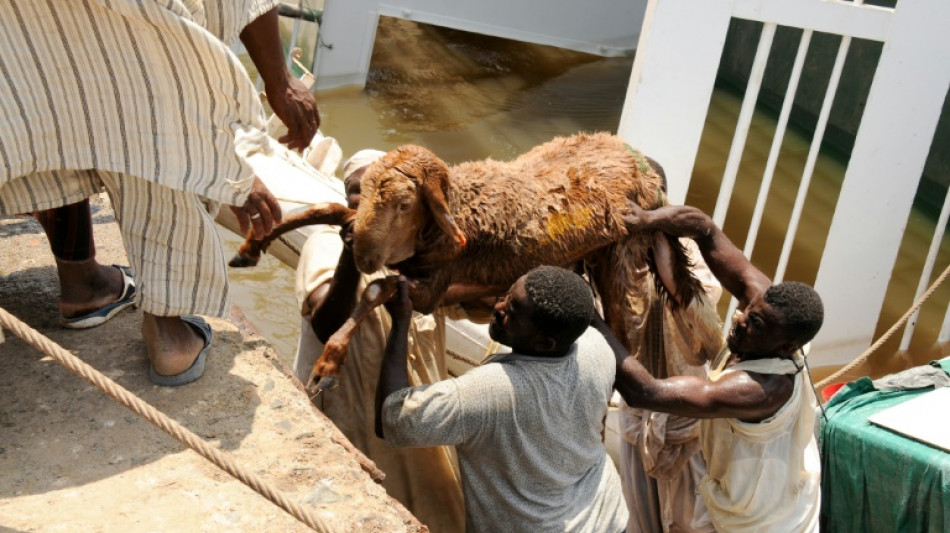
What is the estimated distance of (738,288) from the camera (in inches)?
143

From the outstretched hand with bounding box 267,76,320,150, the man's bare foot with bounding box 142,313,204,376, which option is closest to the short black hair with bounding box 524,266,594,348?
the man's bare foot with bounding box 142,313,204,376

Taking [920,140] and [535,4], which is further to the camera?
[535,4]

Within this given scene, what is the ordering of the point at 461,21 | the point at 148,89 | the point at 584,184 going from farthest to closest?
the point at 461,21 → the point at 584,184 → the point at 148,89

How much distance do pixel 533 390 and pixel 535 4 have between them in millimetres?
8720

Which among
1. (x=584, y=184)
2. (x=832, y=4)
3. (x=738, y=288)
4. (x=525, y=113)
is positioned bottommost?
(x=525, y=113)

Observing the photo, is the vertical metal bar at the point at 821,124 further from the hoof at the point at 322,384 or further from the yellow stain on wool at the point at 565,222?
the hoof at the point at 322,384

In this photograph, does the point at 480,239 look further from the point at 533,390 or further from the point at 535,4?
the point at 535,4

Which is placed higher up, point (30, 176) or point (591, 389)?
point (30, 176)

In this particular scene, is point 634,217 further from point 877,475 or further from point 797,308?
point 877,475

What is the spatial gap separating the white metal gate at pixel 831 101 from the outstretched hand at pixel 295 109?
2793mm

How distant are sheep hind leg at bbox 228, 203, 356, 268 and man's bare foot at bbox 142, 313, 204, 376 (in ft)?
1.02

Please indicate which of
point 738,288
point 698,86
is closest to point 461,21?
point 698,86

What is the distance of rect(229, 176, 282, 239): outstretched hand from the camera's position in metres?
2.91

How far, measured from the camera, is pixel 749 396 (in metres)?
3.33
